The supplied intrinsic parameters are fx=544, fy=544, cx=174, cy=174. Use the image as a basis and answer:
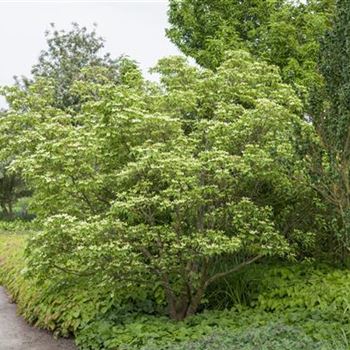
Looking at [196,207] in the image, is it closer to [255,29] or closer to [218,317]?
[218,317]

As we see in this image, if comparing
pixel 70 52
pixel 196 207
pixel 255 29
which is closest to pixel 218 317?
pixel 196 207

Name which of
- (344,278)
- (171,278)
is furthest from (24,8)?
(344,278)

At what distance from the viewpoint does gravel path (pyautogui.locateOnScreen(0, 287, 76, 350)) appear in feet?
22.4

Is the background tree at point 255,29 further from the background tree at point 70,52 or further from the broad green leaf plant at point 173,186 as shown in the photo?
the background tree at point 70,52

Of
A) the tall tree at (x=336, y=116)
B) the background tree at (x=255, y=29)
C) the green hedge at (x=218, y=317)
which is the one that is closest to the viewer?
the green hedge at (x=218, y=317)

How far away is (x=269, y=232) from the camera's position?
6.12 metres

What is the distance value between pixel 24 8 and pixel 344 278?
34.3ft

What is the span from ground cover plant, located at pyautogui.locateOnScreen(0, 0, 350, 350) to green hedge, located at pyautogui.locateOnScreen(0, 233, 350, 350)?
24 mm

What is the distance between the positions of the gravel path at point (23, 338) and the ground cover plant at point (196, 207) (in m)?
0.17

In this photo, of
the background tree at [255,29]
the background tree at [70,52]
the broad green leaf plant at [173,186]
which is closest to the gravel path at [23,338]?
the broad green leaf plant at [173,186]

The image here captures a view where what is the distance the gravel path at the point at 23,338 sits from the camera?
6.82 m

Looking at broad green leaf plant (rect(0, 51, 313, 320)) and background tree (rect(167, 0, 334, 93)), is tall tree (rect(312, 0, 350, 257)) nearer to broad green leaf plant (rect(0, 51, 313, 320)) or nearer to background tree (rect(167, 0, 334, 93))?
broad green leaf plant (rect(0, 51, 313, 320))

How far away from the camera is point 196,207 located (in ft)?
20.2

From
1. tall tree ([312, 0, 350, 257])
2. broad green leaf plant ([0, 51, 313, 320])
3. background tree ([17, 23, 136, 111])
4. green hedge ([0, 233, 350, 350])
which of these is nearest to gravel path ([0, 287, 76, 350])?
green hedge ([0, 233, 350, 350])
